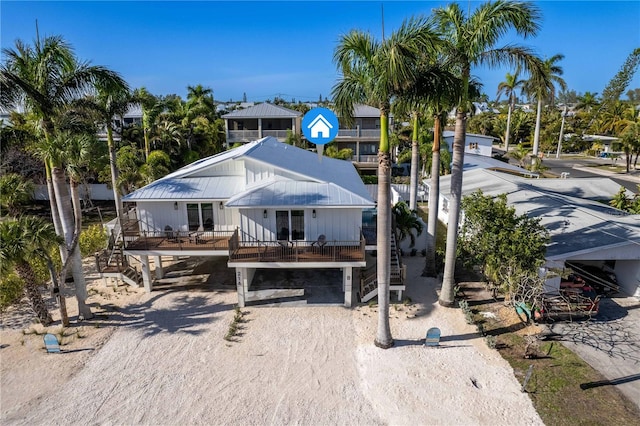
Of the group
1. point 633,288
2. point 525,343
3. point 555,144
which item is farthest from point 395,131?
point 555,144

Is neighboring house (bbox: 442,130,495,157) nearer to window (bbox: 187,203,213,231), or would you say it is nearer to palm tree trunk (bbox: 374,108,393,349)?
window (bbox: 187,203,213,231)

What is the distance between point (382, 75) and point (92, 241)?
19.7m

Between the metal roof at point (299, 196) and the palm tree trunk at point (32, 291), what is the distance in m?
7.72

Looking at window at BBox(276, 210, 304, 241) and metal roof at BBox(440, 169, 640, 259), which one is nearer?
metal roof at BBox(440, 169, 640, 259)

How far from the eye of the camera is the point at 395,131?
3400 centimetres

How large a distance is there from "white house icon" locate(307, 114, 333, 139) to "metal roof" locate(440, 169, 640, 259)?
10.7m

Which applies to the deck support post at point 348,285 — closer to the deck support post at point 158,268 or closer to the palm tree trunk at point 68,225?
the deck support post at point 158,268

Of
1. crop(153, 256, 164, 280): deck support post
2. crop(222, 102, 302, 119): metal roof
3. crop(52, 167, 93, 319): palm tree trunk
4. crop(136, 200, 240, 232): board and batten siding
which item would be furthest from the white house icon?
crop(222, 102, 302, 119): metal roof

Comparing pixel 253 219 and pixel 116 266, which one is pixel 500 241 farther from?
pixel 116 266

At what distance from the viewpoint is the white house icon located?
15.8 m

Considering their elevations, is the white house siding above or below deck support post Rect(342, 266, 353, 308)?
above

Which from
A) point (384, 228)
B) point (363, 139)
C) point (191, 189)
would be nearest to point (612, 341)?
point (384, 228)

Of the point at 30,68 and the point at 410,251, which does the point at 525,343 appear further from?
the point at 30,68

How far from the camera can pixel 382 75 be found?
10.9 metres
